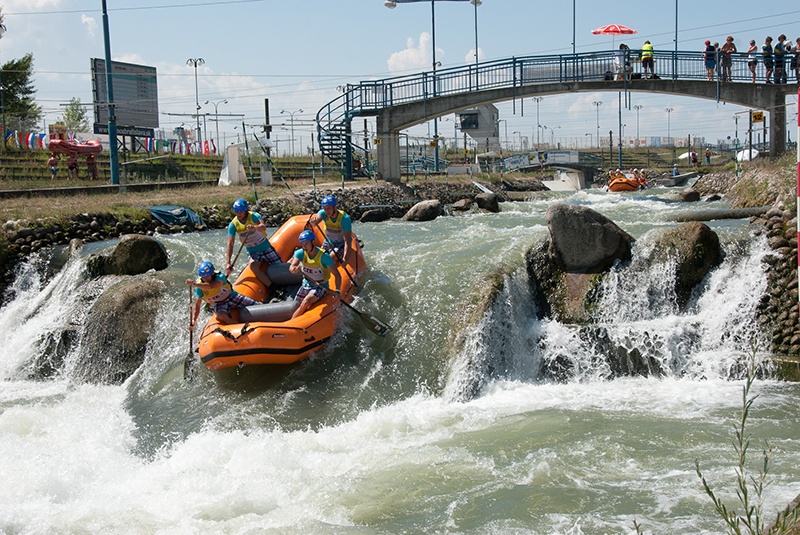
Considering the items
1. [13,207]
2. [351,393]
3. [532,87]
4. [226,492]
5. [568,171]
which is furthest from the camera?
[568,171]

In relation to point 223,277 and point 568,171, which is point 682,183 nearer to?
point 568,171

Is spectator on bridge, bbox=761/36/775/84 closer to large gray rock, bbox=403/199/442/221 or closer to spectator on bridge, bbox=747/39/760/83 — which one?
spectator on bridge, bbox=747/39/760/83

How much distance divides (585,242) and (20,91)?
3980cm

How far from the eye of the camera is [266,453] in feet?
27.9

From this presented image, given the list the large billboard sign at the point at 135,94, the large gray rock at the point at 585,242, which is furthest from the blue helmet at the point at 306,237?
the large billboard sign at the point at 135,94

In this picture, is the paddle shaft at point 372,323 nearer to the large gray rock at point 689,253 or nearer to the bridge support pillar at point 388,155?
the large gray rock at point 689,253

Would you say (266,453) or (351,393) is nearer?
(266,453)

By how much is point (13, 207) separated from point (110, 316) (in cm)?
785

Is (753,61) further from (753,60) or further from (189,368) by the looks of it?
(189,368)

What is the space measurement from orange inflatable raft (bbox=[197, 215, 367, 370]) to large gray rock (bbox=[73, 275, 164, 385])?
1952 millimetres

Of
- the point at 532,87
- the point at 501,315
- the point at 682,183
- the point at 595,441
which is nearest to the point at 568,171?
the point at 682,183

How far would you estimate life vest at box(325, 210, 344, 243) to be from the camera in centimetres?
1256

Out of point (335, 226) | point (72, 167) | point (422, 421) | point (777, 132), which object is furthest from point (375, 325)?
point (72, 167)

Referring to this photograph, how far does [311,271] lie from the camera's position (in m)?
11.0
